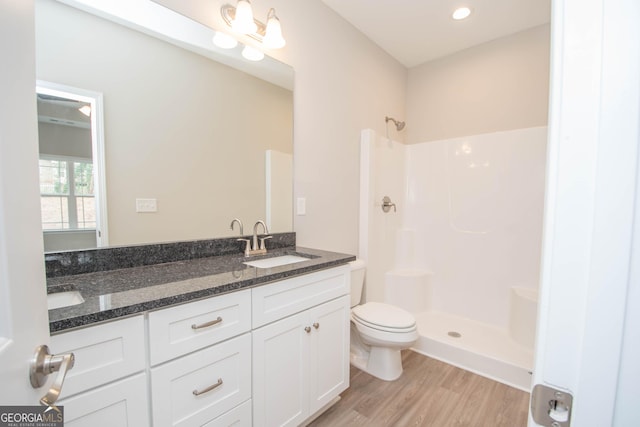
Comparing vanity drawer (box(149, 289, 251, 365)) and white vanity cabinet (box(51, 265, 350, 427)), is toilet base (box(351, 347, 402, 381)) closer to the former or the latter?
white vanity cabinet (box(51, 265, 350, 427))

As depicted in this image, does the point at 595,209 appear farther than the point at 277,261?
No

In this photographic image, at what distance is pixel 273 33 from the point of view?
1.64 meters

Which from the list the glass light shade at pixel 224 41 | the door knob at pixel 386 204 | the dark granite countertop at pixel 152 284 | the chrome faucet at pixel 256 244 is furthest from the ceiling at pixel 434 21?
the dark granite countertop at pixel 152 284

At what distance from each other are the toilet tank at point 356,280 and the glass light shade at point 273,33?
61.4 inches

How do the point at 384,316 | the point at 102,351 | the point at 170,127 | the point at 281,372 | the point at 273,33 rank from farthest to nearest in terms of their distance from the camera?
the point at 384,316 → the point at 273,33 → the point at 170,127 → the point at 281,372 → the point at 102,351

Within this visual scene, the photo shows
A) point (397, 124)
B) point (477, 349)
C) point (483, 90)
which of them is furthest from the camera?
point (397, 124)

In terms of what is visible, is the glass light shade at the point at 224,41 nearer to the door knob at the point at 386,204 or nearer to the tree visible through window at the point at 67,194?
the tree visible through window at the point at 67,194

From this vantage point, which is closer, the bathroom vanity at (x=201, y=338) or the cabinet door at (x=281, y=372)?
the bathroom vanity at (x=201, y=338)

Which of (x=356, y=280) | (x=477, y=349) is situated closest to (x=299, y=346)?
(x=356, y=280)

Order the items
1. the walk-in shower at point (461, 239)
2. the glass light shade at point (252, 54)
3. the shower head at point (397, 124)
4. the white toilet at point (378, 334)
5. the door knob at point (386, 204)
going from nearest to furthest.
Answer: the glass light shade at point (252, 54), the white toilet at point (378, 334), the walk-in shower at point (461, 239), the door knob at point (386, 204), the shower head at point (397, 124)

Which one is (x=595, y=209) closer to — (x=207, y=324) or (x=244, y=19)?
(x=207, y=324)

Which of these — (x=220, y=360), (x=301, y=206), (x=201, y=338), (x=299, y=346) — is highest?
(x=301, y=206)

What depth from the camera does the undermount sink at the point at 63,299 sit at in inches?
38.4

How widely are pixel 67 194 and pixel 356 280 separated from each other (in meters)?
1.78
